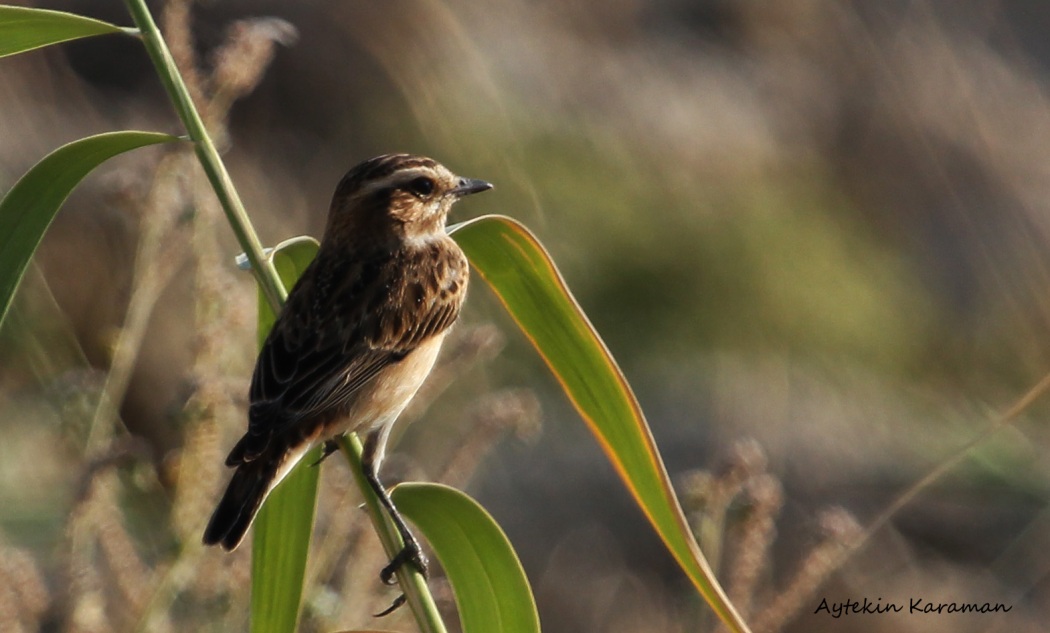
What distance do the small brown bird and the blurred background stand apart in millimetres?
1676

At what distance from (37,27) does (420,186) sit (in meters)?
1.47

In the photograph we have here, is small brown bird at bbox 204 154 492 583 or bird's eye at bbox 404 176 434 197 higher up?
bird's eye at bbox 404 176 434 197

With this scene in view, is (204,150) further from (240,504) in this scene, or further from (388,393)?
(388,393)

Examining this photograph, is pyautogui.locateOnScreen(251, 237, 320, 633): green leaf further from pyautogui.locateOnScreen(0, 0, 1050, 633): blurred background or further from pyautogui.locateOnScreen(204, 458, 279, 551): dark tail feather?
pyautogui.locateOnScreen(0, 0, 1050, 633): blurred background

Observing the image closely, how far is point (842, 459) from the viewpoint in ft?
28.0

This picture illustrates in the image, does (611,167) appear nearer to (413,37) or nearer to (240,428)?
(413,37)

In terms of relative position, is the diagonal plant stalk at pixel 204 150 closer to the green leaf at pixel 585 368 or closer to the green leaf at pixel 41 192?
the green leaf at pixel 41 192

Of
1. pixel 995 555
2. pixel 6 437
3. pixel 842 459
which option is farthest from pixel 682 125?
pixel 6 437

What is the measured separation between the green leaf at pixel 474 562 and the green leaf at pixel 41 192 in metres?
0.90

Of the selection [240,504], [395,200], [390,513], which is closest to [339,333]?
[395,200]

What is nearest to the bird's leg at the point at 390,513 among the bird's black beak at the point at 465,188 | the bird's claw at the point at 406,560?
the bird's claw at the point at 406,560

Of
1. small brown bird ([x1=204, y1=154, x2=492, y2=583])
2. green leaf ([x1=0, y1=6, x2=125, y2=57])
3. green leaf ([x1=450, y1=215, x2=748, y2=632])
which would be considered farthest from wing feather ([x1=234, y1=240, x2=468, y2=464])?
green leaf ([x1=0, y1=6, x2=125, y2=57])

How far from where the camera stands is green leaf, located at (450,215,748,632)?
252cm

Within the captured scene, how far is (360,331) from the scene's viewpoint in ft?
12.0
